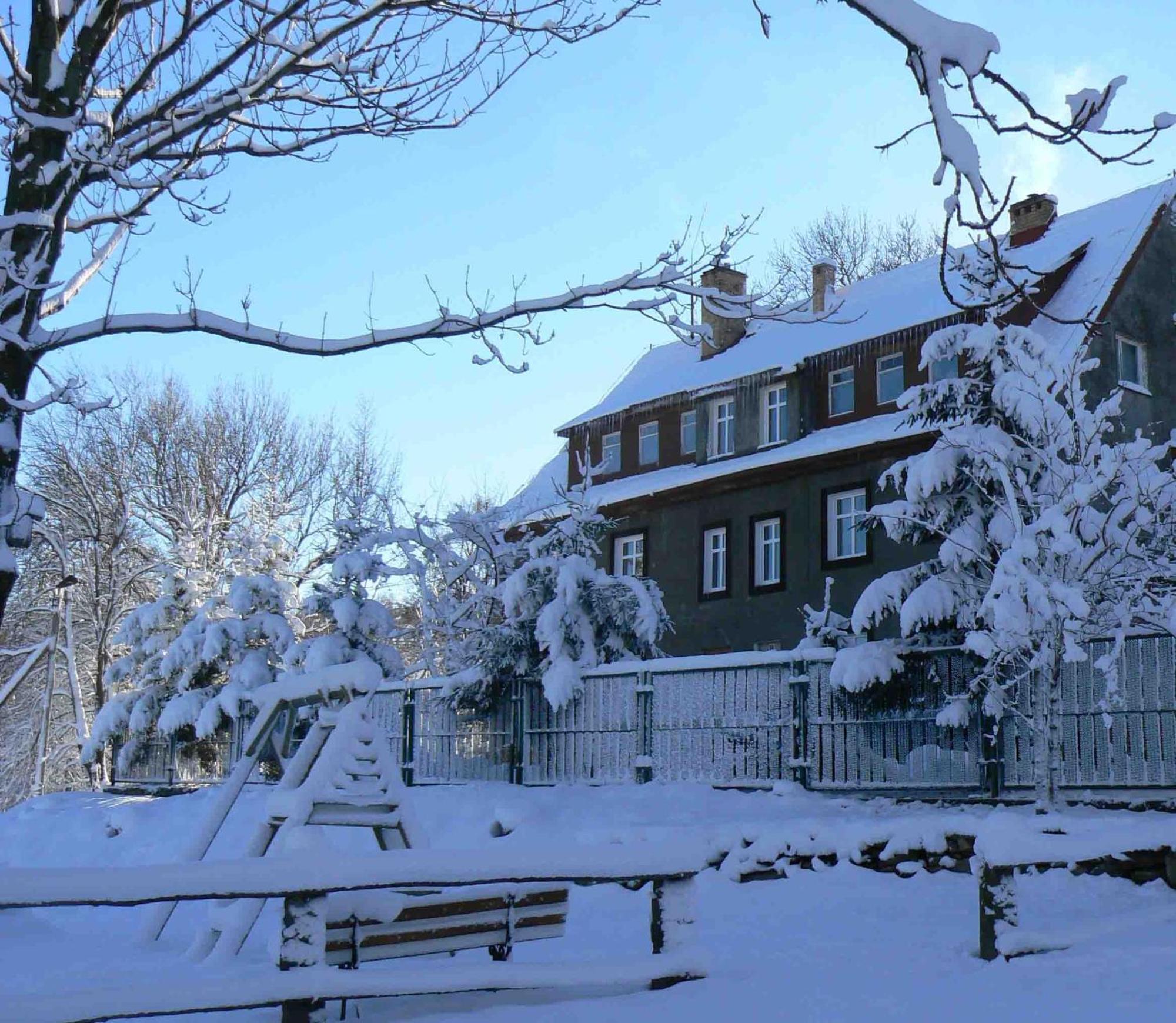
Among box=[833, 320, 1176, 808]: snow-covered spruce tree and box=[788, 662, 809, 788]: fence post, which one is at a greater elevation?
box=[833, 320, 1176, 808]: snow-covered spruce tree

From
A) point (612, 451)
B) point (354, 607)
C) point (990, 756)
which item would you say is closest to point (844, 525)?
point (612, 451)

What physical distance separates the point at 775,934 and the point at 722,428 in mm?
22238

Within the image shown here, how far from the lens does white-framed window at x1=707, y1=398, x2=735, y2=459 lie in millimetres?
30188

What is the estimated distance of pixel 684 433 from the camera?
104 feet

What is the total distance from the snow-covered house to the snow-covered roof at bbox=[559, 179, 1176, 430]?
0.19 ft

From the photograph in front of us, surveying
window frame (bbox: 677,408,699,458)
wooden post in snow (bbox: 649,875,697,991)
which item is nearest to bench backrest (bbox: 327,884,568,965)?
wooden post in snow (bbox: 649,875,697,991)

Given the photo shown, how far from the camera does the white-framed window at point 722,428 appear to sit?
3019 centimetres

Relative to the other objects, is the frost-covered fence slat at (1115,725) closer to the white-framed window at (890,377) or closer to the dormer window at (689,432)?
the white-framed window at (890,377)

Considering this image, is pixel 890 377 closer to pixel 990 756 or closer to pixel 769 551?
pixel 769 551

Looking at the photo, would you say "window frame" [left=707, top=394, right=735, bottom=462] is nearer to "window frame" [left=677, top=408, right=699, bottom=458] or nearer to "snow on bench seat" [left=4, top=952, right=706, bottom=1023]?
"window frame" [left=677, top=408, right=699, bottom=458]

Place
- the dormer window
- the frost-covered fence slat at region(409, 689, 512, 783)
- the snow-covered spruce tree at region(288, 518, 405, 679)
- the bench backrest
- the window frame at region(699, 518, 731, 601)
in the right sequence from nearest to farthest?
the bench backrest
the frost-covered fence slat at region(409, 689, 512, 783)
the snow-covered spruce tree at region(288, 518, 405, 679)
the window frame at region(699, 518, 731, 601)
the dormer window

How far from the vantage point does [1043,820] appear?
430 inches

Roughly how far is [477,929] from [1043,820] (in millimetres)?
5919

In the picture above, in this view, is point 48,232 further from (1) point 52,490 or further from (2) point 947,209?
(1) point 52,490
